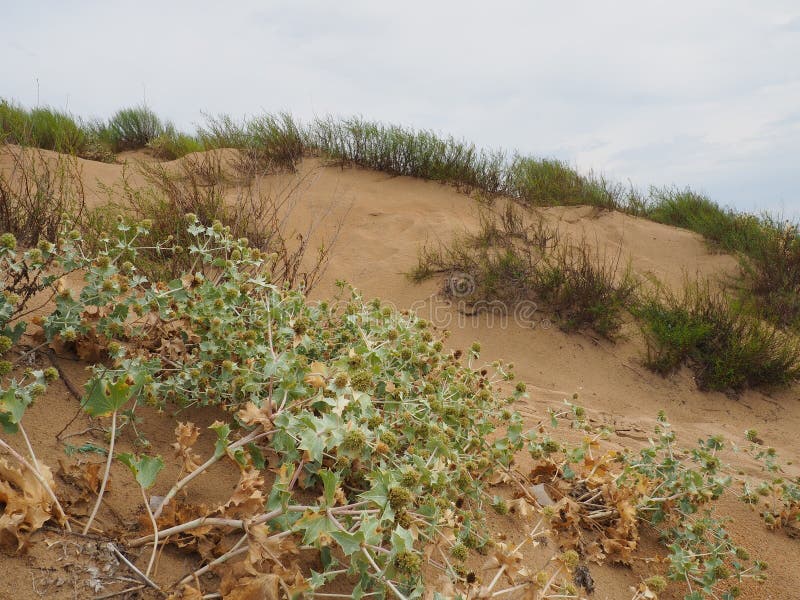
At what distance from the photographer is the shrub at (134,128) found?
41.7 ft

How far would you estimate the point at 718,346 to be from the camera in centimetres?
541

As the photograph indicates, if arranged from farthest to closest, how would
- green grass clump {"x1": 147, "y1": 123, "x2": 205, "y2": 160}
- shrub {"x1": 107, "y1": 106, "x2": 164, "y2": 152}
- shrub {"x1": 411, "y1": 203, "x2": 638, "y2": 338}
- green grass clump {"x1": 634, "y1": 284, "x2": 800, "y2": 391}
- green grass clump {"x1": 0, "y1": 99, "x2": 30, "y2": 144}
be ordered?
shrub {"x1": 107, "y1": 106, "x2": 164, "y2": 152} < green grass clump {"x1": 147, "y1": 123, "x2": 205, "y2": 160} < green grass clump {"x1": 0, "y1": 99, "x2": 30, "y2": 144} < shrub {"x1": 411, "y1": 203, "x2": 638, "y2": 338} < green grass clump {"x1": 634, "y1": 284, "x2": 800, "y2": 391}

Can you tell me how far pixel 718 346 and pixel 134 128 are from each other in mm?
12247

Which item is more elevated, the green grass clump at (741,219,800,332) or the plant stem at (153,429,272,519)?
the green grass clump at (741,219,800,332)

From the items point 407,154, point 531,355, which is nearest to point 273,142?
point 407,154

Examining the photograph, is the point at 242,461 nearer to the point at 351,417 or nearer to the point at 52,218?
the point at 351,417

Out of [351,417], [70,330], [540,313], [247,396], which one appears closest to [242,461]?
[351,417]

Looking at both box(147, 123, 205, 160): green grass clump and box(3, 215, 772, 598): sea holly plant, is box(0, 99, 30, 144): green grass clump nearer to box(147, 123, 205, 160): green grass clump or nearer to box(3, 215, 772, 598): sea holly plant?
box(147, 123, 205, 160): green grass clump

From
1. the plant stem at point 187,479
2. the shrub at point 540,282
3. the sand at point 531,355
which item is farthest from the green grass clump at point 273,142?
the plant stem at point 187,479

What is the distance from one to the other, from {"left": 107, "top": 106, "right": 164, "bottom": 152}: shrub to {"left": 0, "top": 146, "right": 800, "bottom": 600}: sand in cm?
347

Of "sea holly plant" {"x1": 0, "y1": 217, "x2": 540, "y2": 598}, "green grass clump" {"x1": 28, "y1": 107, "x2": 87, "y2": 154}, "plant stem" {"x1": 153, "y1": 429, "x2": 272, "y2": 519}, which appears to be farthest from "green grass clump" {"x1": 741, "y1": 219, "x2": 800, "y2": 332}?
"green grass clump" {"x1": 28, "y1": 107, "x2": 87, "y2": 154}

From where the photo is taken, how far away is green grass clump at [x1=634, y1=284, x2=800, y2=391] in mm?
5227

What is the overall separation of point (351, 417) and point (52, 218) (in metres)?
3.61

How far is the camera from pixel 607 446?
11.6ft
